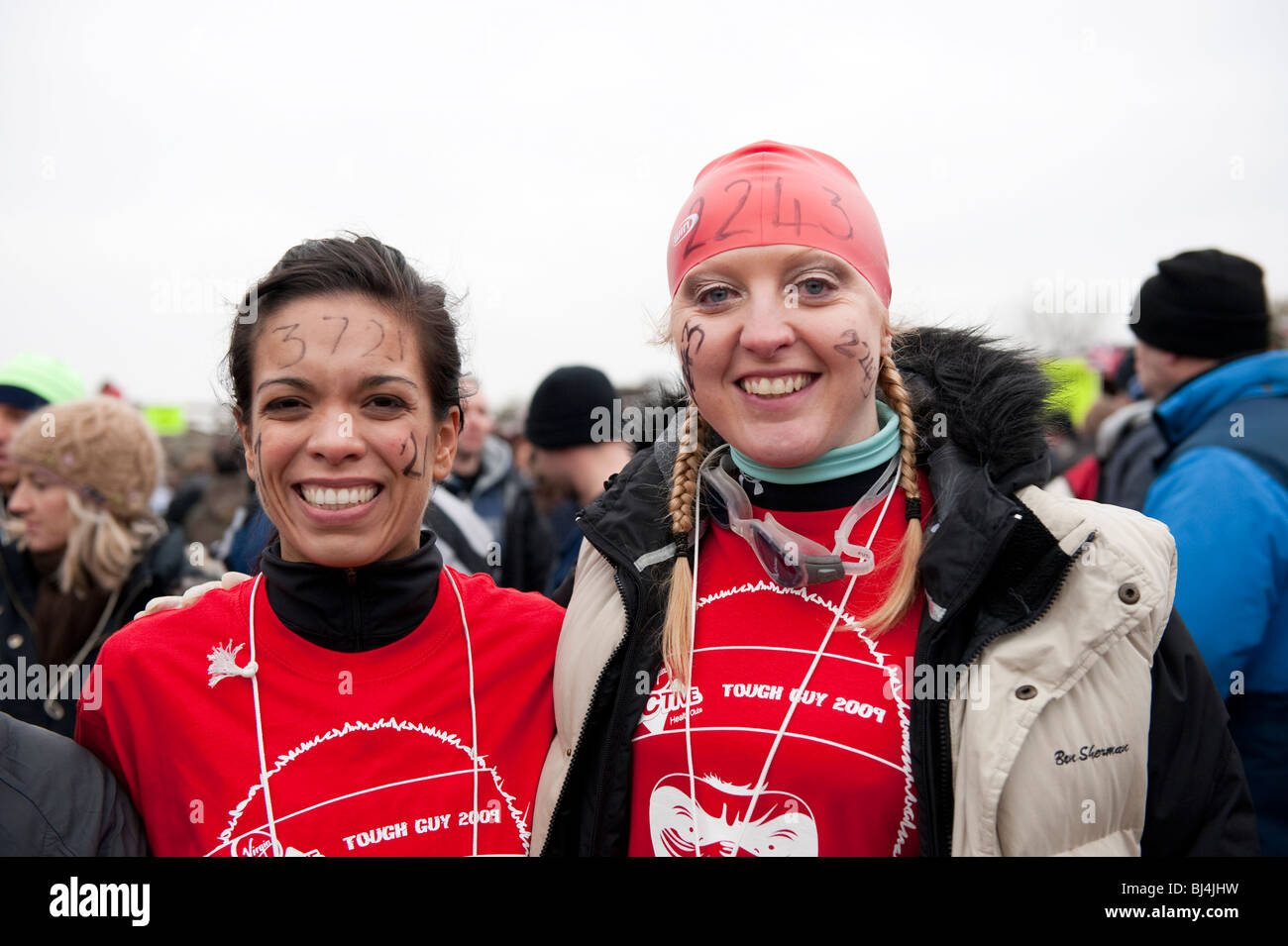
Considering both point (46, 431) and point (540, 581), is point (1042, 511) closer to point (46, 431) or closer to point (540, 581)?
point (46, 431)

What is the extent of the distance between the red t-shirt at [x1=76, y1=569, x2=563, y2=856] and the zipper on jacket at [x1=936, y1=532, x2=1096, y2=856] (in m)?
0.82

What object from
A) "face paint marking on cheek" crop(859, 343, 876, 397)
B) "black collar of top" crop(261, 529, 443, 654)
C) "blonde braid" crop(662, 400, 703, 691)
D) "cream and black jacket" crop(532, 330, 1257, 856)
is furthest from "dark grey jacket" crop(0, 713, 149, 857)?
"face paint marking on cheek" crop(859, 343, 876, 397)

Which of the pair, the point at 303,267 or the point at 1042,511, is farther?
the point at 303,267

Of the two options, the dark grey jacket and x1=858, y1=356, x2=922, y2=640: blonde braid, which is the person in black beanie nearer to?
x1=858, y1=356, x2=922, y2=640: blonde braid

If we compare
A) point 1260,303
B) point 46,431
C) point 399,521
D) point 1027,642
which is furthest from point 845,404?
point 46,431

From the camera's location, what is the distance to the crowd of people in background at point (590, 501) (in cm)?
247

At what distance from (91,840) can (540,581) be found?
4.33 metres

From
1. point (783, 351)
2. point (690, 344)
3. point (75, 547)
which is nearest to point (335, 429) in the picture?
point (690, 344)

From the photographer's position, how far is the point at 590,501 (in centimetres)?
235

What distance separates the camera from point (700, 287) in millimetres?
1976

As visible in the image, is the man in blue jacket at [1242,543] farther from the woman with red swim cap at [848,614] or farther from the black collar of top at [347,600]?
the black collar of top at [347,600]

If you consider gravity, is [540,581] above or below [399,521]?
above
